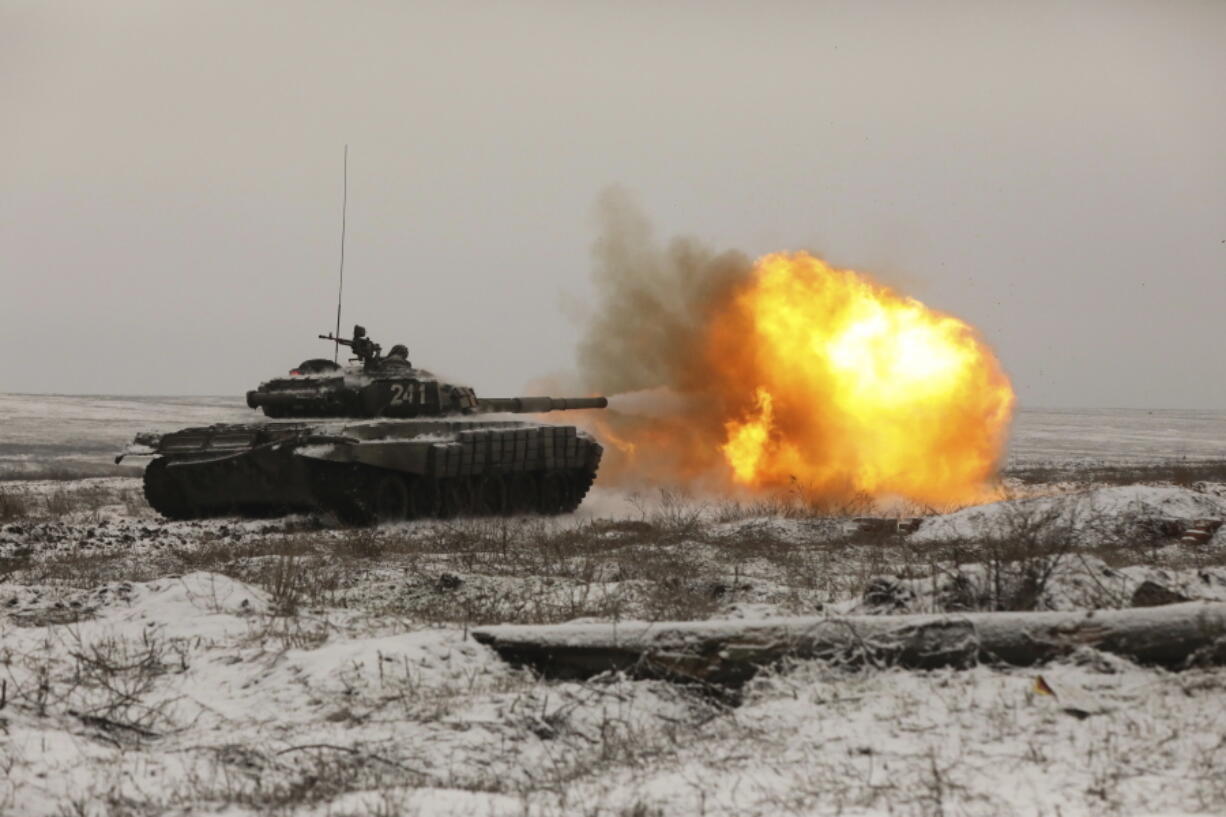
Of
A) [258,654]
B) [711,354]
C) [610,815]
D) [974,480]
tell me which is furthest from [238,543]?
[974,480]

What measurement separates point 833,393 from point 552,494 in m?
6.82

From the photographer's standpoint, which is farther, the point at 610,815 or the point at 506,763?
the point at 506,763

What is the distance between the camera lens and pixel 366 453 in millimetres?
18953

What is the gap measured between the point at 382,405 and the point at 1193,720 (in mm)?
16695

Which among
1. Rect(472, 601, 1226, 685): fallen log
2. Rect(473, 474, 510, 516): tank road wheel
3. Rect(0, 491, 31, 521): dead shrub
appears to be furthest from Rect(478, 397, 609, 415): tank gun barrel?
Rect(472, 601, 1226, 685): fallen log

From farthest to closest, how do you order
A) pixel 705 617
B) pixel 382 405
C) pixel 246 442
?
pixel 382 405, pixel 246 442, pixel 705 617

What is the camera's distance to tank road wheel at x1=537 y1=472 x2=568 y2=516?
76.0ft

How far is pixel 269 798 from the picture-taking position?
5430 millimetres

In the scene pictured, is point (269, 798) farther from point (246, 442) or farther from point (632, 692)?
point (246, 442)

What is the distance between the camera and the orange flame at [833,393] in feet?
85.9

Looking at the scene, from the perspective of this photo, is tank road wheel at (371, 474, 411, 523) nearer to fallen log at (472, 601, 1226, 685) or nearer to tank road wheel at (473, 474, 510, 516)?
tank road wheel at (473, 474, 510, 516)

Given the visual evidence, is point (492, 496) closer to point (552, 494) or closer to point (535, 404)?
point (552, 494)

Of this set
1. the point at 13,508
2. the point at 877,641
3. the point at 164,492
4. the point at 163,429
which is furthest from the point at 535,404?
the point at 163,429

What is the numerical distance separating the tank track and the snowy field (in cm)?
707
